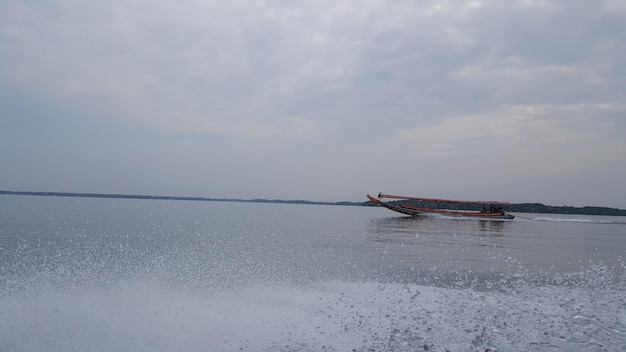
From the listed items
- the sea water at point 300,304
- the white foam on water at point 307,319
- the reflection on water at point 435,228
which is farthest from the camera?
the reflection on water at point 435,228

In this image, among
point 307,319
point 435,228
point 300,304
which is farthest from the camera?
point 435,228

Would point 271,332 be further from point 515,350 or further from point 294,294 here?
point 515,350

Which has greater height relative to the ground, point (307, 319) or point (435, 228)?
point (307, 319)

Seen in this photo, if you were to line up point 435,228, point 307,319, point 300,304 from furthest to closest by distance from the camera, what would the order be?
1. point 435,228
2. point 300,304
3. point 307,319

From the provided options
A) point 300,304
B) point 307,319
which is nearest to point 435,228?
point 300,304

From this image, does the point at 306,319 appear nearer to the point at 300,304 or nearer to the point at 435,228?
the point at 300,304

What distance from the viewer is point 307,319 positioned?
948 cm

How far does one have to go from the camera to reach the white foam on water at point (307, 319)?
782 centimetres

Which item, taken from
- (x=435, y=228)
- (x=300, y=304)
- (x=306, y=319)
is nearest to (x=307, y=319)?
(x=306, y=319)

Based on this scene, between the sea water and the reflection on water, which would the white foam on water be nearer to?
the sea water

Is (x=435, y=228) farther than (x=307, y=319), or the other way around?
(x=435, y=228)

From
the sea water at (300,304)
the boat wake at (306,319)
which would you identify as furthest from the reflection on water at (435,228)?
the boat wake at (306,319)

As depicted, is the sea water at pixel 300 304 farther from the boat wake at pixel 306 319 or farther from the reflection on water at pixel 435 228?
the reflection on water at pixel 435 228

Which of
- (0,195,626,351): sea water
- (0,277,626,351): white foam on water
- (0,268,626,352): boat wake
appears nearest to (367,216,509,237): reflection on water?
(0,195,626,351): sea water
